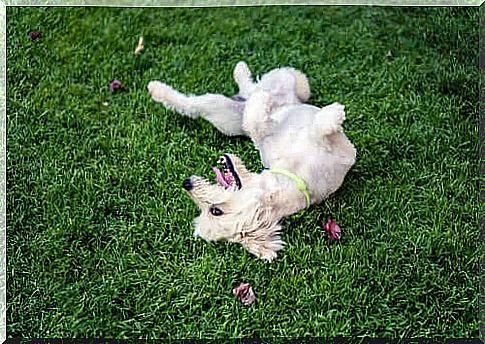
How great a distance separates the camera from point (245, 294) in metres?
2.98

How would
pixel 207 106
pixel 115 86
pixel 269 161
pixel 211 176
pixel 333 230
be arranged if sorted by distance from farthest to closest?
pixel 115 86 → pixel 207 106 → pixel 211 176 → pixel 269 161 → pixel 333 230

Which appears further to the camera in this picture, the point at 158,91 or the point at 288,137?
the point at 158,91

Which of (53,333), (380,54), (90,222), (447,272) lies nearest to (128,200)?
(90,222)

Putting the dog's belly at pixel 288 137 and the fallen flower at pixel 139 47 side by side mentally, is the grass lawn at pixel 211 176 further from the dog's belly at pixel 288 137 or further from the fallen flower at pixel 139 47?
the dog's belly at pixel 288 137

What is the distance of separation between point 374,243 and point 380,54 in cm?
151

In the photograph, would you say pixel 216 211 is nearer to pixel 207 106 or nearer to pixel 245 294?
pixel 245 294

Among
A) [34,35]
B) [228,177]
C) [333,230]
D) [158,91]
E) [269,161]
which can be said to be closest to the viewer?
[228,177]

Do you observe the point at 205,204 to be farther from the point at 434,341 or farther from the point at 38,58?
the point at 38,58

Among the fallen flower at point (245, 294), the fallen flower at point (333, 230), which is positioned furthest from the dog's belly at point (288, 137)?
the fallen flower at point (245, 294)

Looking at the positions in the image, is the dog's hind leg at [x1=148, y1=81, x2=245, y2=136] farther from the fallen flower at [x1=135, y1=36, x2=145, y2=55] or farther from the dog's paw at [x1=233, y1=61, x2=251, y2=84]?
the fallen flower at [x1=135, y1=36, x2=145, y2=55]

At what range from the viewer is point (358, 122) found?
386cm

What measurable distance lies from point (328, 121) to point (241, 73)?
37.6 inches

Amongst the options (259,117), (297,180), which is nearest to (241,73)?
(259,117)

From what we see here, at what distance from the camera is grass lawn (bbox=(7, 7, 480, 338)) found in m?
2.95
